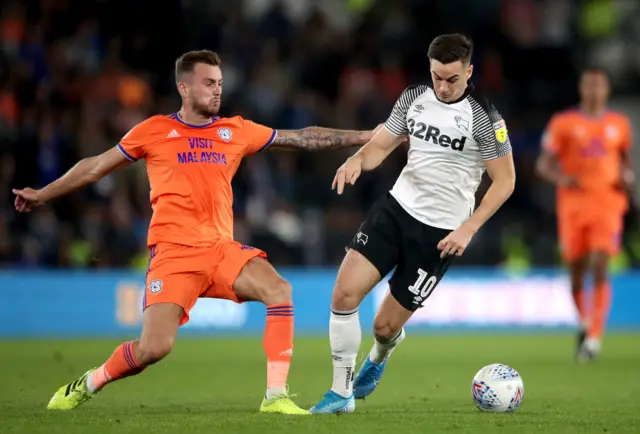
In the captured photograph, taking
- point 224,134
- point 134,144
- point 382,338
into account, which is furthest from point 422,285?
point 134,144

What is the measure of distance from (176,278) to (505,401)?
2246 mm

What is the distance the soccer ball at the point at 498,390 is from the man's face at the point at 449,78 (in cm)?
180

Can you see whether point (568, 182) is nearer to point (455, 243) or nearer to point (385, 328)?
point (385, 328)

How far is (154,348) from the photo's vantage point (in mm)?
7172

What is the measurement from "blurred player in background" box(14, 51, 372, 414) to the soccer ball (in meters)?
1.21

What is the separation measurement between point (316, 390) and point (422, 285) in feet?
6.27

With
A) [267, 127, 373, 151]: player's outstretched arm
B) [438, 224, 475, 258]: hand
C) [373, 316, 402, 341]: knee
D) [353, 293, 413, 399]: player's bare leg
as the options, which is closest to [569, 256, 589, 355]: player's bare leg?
[353, 293, 413, 399]: player's bare leg

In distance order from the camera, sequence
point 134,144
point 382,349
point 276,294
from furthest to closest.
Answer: point 382,349 → point 134,144 → point 276,294

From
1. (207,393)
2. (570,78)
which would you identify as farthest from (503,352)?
(570,78)

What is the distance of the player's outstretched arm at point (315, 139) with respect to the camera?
7863 mm

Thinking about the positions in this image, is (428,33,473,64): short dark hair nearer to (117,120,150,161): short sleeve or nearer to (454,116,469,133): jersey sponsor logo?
(454,116,469,133): jersey sponsor logo

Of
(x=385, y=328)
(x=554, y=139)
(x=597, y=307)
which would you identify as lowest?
(x=597, y=307)

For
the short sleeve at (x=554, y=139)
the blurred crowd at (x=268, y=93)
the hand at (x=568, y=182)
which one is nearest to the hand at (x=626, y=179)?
the hand at (x=568, y=182)

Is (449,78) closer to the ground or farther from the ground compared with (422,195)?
farther from the ground
